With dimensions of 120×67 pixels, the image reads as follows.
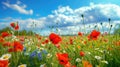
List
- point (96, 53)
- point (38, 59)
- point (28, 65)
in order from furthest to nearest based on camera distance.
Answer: point (96, 53) → point (38, 59) → point (28, 65)

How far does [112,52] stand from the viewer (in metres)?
4.63

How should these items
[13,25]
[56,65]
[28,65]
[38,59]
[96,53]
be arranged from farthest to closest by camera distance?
1. [13,25]
2. [96,53]
3. [38,59]
4. [28,65]
5. [56,65]

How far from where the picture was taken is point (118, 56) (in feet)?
14.2

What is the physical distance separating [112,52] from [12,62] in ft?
5.73

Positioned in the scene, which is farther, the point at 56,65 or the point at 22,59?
the point at 22,59

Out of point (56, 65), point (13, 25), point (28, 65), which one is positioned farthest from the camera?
point (13, 25)

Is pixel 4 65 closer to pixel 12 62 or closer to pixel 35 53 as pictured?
pixel 12 62

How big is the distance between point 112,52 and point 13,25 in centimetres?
234

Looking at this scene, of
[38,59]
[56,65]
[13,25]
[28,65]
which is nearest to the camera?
[56,65]

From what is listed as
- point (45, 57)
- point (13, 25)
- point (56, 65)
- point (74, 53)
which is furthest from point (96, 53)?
point (13, 25)

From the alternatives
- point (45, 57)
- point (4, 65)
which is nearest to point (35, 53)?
point (45, 57)

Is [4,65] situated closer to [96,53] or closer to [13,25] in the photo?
[96,53]

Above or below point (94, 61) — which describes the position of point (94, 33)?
above

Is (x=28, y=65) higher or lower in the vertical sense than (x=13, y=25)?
lower
